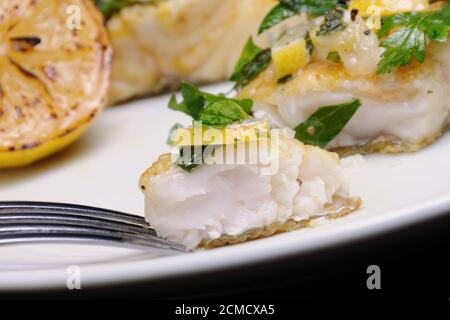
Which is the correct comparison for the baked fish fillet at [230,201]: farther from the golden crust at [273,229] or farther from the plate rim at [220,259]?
the plate rim at [220,259]

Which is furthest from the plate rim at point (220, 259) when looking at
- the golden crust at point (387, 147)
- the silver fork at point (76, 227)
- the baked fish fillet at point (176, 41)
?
the baked fish fillet at point (176, 41)

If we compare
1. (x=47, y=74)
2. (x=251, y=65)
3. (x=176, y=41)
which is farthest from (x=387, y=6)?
(x=176, y=41)

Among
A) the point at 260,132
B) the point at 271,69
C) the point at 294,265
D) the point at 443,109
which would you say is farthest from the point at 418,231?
the point at 271,69

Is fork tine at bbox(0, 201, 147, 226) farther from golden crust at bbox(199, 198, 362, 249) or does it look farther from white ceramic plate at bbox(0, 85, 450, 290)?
golden crust at bbox(199, 198, 362, 249)

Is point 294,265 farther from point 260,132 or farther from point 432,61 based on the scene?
point 432,61

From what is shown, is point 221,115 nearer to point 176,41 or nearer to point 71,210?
point 71,210
